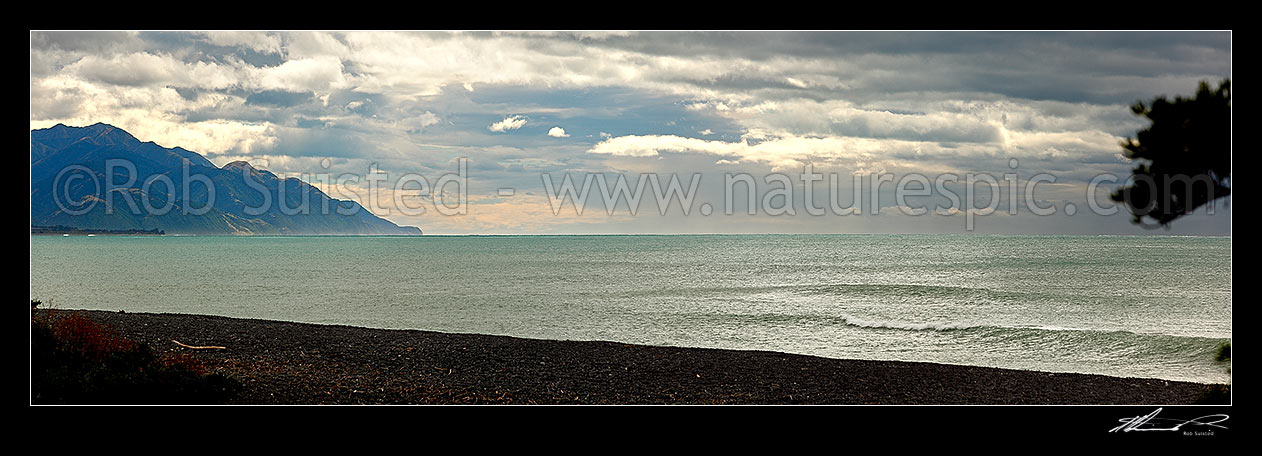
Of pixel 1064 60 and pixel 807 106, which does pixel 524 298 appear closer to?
pixel 807 106

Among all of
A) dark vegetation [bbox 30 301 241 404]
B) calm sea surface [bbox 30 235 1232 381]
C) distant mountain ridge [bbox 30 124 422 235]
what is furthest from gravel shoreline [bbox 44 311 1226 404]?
distant mountain ridge [bbox 30 124 422 235]

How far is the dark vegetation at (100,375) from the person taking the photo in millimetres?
6586

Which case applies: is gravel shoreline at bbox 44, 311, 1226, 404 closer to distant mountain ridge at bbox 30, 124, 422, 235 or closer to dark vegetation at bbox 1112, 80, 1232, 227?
dark vegetation at bbox 1112, 80, 1232, 227

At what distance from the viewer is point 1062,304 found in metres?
28.9

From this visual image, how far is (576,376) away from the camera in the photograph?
1012 cm
